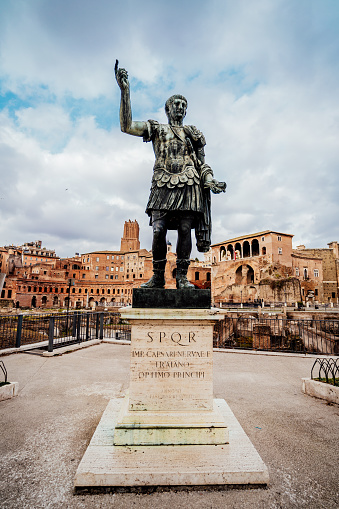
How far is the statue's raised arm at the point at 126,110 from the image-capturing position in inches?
125

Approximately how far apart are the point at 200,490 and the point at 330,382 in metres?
3.41

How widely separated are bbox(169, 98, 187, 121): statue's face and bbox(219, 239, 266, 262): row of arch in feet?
178

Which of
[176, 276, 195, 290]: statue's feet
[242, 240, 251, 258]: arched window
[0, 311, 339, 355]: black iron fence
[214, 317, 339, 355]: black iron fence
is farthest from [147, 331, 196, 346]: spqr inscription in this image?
[242, 240, 251, 258]: arched window

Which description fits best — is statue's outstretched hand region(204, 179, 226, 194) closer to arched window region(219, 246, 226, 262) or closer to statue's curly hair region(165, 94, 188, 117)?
statue's curly hair region(165, 94, 188, 117)

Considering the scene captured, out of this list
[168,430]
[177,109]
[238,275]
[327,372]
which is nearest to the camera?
[168,430]

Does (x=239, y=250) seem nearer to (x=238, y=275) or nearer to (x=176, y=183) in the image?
(x=238, y=275)

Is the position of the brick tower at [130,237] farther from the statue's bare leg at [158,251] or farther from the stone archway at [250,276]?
the statue's bare leg at [158,251]

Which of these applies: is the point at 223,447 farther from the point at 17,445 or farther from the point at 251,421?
the point at 17,445

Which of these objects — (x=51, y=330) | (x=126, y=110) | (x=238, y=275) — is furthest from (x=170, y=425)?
(x=238, y=275)

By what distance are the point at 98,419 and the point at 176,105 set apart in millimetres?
4271

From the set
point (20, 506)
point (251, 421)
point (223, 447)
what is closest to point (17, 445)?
point (20, 506)

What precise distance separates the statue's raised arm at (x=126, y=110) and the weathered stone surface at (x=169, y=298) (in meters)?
2.01

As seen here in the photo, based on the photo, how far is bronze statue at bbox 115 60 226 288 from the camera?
130 inches

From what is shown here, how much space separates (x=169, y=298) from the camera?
307 centimetres
